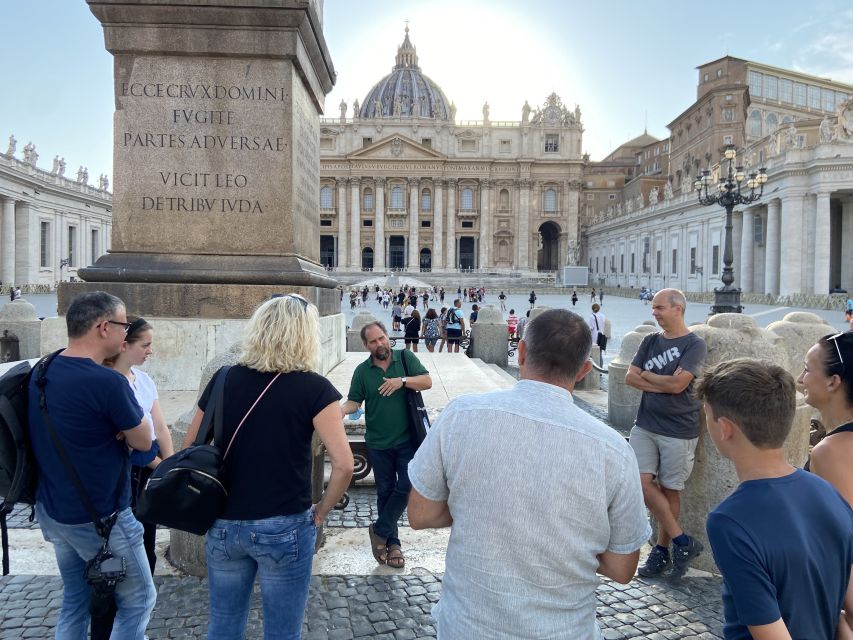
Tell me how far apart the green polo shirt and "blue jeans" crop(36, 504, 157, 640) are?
1745 millimetres

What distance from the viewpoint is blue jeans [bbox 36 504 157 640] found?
2480mm

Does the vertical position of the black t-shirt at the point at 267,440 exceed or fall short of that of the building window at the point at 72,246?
it falls short

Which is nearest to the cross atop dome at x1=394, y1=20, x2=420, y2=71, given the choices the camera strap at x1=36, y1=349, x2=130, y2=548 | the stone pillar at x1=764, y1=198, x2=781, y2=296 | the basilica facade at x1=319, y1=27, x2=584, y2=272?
the basilica facade at x1=319, y1=27, x2=584, y2=272

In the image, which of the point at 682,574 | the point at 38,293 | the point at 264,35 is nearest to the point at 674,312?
the point at 682,574

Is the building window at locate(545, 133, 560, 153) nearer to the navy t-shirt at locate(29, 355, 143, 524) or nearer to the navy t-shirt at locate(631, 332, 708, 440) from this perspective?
the navy t-shirt at locate(631, 332, 708, 440)

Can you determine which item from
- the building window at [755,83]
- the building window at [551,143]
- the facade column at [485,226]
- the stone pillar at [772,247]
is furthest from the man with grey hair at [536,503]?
the building window at [551,143]

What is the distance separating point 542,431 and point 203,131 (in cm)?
516

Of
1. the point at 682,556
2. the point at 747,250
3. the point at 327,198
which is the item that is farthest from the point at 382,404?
the point at 327,198

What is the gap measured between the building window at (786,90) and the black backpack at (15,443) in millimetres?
78439

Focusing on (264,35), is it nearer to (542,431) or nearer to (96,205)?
(542,431)

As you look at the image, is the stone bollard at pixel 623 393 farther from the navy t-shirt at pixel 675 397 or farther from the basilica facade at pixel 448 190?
the basilica facade at pixel 448 190

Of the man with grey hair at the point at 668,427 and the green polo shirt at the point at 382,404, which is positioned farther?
the green polo shirt at the point at 382,404

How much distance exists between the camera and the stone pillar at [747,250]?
4344cm

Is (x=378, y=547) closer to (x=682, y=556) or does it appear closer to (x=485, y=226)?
(x=682, y=556)
